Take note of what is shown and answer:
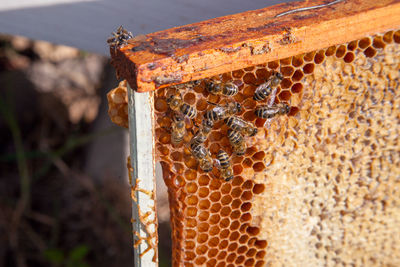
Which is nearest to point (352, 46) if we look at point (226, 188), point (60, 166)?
point (226, 188)

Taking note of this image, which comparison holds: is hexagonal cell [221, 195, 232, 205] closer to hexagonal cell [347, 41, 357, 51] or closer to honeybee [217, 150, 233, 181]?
honeybee [217, 150, 233, 181]

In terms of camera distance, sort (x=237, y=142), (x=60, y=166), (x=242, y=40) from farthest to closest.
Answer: (x=60, y=166) < (x=237, y=142) < (x=242, y=40)

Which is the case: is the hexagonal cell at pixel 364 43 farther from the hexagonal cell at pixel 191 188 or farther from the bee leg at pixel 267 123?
the hexagonal cell at pixel 191 188

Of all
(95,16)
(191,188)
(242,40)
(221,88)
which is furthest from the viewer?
(95,16)

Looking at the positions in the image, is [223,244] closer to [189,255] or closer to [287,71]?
[189,255]

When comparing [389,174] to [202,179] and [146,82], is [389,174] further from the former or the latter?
[146,82]

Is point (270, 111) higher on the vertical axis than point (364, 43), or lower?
lower

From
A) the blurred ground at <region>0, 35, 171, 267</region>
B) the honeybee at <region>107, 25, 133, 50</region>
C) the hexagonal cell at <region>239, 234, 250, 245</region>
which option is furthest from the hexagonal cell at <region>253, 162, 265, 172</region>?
the blurred ground at <region>0, 35, 171, 267</region>

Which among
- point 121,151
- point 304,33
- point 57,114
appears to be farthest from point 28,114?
point 304,33
